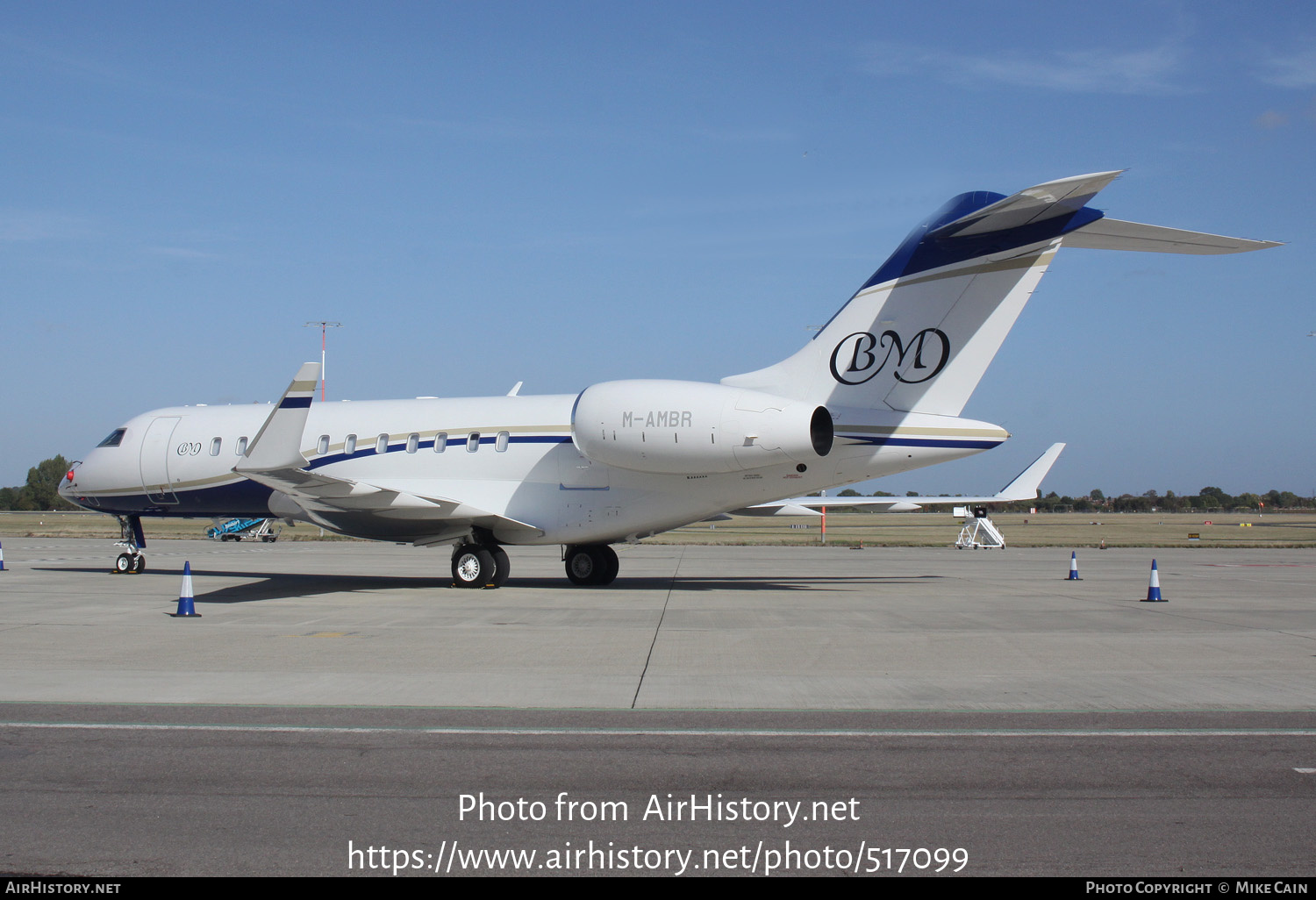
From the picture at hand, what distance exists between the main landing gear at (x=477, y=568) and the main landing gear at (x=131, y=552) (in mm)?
7676

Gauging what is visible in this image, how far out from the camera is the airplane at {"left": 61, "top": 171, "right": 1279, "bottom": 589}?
1455cm

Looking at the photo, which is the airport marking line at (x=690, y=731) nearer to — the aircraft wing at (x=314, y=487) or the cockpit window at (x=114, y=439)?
the aircraft wing at (x=314, y=487)

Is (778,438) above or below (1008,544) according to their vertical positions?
above

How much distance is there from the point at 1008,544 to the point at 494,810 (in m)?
38.4

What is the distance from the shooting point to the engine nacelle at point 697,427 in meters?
15.2

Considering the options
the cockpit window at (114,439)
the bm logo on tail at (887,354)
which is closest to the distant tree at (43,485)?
the cockpit window at (114,439)

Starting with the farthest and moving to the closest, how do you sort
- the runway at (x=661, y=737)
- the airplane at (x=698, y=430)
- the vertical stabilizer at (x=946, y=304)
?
the airplane at (x=698, y=430)
the vertical stabilizer at (x=946, y=304)
the runway at (x=661, y=737)

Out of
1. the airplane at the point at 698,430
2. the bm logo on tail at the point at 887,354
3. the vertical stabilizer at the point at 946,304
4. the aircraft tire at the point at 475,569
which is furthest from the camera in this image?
the aircraft tire at the point at 475,569

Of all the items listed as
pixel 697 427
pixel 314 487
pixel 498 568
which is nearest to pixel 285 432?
pixel 314 487

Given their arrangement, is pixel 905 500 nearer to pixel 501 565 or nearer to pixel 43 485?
pixel 501 565

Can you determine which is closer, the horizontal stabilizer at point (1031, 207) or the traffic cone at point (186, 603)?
the horizontal stabilizer at point (1031, 207)

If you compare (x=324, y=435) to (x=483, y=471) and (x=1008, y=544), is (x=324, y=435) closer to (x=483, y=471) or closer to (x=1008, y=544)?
(x=483, y=471)

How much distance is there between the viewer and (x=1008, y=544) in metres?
40.1

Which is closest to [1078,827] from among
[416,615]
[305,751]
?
[305,751]
